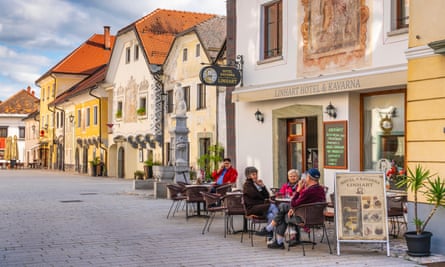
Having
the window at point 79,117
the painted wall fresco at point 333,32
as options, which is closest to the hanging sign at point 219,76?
the painted wall fresco at point 333,32

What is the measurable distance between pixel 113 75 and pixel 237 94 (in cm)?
2343

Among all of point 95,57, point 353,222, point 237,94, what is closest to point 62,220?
point 237,94

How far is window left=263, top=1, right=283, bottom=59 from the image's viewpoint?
16.7 m

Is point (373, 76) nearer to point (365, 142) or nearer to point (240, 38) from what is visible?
point (365, 142)

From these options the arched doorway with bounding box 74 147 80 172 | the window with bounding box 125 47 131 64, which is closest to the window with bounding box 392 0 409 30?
the window with bounding box 125 47 131 64

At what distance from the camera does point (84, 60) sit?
55.6 metres

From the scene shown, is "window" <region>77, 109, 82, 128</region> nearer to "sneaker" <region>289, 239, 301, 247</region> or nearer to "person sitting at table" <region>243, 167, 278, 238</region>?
"person sitting at table" <region>243, 167, 278, 238</region>

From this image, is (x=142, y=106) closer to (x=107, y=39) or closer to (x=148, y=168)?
(x=148, y=168)

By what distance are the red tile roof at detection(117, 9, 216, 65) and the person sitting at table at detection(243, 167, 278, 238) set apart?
75.6ft

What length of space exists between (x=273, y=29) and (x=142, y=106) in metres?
19.0

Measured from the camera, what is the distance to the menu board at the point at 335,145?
14266mm

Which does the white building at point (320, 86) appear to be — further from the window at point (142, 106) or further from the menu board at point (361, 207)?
the window at point (142, 106)

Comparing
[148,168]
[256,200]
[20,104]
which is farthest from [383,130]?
[20,104]

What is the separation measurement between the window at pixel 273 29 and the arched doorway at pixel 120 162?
904 inches
